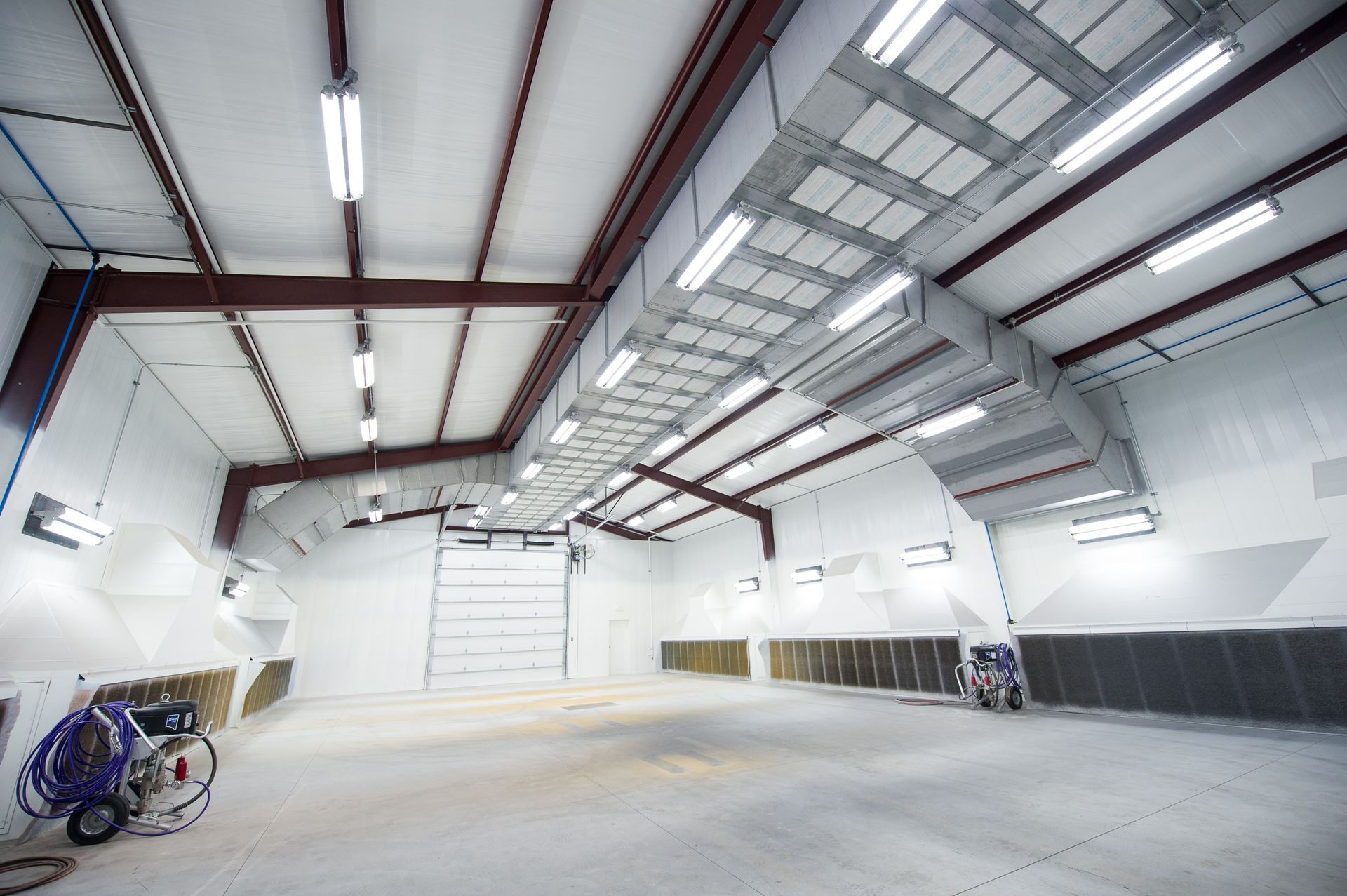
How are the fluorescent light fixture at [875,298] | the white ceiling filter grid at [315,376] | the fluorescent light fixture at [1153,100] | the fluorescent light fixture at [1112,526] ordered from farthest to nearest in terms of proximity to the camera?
1. the fluorescent light fixture at [1112,526]
2. the white ceiling filter grid at [315,376]
3. the fluorescent light fixture at [875,298]
4. the fluorescent light fixture at [1153,100]

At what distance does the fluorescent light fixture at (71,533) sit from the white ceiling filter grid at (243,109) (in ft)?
12.6

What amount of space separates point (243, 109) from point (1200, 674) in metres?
16.1

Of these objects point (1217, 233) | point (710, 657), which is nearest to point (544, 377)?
point (1217, 233)

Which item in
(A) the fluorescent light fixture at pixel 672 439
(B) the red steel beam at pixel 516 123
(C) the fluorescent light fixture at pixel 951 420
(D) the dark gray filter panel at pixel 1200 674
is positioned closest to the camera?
(B) the red steel beam at pixel 516 123

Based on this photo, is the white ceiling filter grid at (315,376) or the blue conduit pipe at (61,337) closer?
the blue conduit pipe at (61,337)

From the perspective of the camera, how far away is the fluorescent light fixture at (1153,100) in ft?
14.7

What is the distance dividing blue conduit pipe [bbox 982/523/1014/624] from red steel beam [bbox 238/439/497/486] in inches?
547

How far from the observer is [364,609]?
70.7 ft

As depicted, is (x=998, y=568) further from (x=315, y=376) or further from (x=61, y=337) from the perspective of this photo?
(x=61, y=337)

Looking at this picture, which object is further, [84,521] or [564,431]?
[564,431]

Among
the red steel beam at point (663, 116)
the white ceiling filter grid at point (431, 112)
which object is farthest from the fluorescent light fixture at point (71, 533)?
the red steel beam at point (663, 116)

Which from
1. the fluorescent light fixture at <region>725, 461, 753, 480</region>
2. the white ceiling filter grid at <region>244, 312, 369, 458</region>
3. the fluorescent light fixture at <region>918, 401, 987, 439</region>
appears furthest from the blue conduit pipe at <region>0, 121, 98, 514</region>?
the fluorescent light fixture at <region>725, 461, 753, 480</region>

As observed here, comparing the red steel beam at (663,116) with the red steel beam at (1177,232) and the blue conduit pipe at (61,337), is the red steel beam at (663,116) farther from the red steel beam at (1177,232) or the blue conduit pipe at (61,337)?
the red steel beam at (1177,232)

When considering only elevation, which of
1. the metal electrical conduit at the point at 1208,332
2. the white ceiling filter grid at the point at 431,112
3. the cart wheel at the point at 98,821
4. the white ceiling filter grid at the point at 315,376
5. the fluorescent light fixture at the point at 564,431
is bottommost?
the cart wheel at the point at 98,821
